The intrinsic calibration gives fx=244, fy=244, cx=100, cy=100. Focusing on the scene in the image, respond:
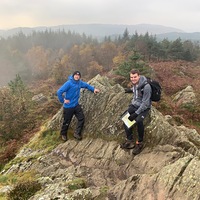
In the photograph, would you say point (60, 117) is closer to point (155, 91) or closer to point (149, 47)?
point (155, 91)

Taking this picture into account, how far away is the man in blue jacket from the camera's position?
36.0 ft

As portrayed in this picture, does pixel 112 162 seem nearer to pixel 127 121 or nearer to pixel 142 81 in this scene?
pixel 127 121

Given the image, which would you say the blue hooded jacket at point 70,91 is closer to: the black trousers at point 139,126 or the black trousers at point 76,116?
the black trousers at point 76,116

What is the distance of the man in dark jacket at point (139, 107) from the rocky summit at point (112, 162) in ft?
1.21

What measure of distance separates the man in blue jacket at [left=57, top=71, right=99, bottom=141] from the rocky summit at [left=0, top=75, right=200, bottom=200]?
457 millimetres

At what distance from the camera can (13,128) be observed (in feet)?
65.1

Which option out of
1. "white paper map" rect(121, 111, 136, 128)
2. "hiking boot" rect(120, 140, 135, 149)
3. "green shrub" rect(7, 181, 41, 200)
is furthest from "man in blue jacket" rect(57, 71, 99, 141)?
"green shrub" rect(7, 181, 41, 200)

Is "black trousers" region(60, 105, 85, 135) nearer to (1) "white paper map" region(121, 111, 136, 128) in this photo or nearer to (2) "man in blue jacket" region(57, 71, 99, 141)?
(2) "man in blue jacket" region(57, 71, 99, 141)

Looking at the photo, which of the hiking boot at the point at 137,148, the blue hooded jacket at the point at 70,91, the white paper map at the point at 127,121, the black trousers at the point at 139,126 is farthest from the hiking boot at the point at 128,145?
the blue hooded jacket at the point at 70,91

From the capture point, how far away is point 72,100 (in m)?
11.3

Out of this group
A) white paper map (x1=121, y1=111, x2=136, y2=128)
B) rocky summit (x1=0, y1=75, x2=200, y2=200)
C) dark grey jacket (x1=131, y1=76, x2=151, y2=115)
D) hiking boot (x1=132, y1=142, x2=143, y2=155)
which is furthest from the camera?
white paper map (x1=121, y1=111, x2=136, y2=128)

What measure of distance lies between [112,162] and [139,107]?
2.46 m

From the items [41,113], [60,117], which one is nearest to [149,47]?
[41,113]

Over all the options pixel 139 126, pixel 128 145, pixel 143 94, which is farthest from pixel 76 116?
pixel 143 94
